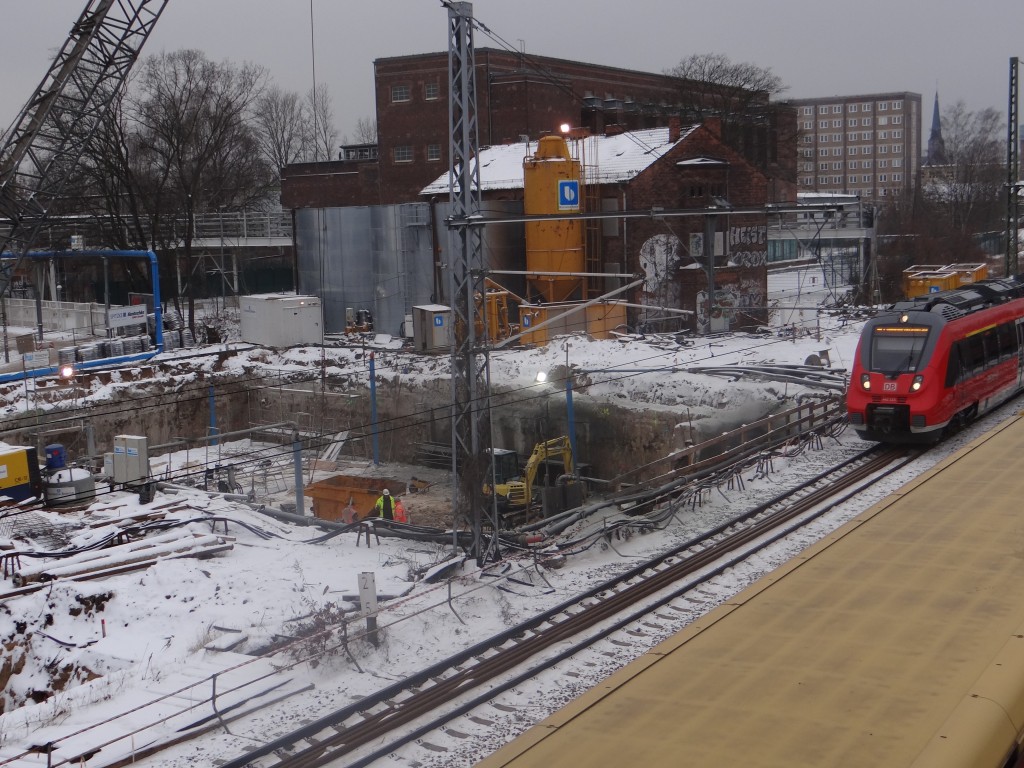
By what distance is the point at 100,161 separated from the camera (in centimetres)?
4278

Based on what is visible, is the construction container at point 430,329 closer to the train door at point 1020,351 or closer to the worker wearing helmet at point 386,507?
the worker wearing helmet at point 386,507

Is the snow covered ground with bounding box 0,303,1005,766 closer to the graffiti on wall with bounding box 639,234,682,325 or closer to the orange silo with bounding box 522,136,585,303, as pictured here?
the graffiti on wall with bounding box 639,234,682,325

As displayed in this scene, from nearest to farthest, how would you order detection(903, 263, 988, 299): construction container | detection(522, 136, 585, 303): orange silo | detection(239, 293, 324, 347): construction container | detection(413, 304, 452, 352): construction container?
detection(413, 304, 452, 352): construction container
detection(522, 136, 585, 303): orange silo
detection(239, 293, 324, 347): construction container
detection(903, 263, 988, 299): construction container

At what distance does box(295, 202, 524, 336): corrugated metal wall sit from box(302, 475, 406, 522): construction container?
1294cm

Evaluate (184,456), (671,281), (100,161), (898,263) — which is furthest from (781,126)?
(184,456)

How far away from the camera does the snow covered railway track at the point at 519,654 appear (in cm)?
966

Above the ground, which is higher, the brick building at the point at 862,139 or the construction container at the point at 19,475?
the brick building at the point at 862,139

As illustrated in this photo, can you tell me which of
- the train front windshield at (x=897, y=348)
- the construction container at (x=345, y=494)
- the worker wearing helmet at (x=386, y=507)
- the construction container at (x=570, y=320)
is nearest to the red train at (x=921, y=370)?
the train front windshield at (x=897, y=348)

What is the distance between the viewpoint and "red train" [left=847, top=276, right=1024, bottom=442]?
1852 cm

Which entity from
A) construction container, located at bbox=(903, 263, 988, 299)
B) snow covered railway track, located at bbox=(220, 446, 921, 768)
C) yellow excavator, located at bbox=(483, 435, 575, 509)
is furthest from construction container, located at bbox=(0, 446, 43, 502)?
construction container, located at bbox=(903, 263, 988, 299)

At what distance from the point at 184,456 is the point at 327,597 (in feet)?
49.6

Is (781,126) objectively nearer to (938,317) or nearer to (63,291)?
(63,291)

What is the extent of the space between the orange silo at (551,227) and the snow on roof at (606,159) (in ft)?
4.35

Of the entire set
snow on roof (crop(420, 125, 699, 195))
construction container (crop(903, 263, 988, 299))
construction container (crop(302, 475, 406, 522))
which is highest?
snow on roof (crop(420, 125, 699, 195))
